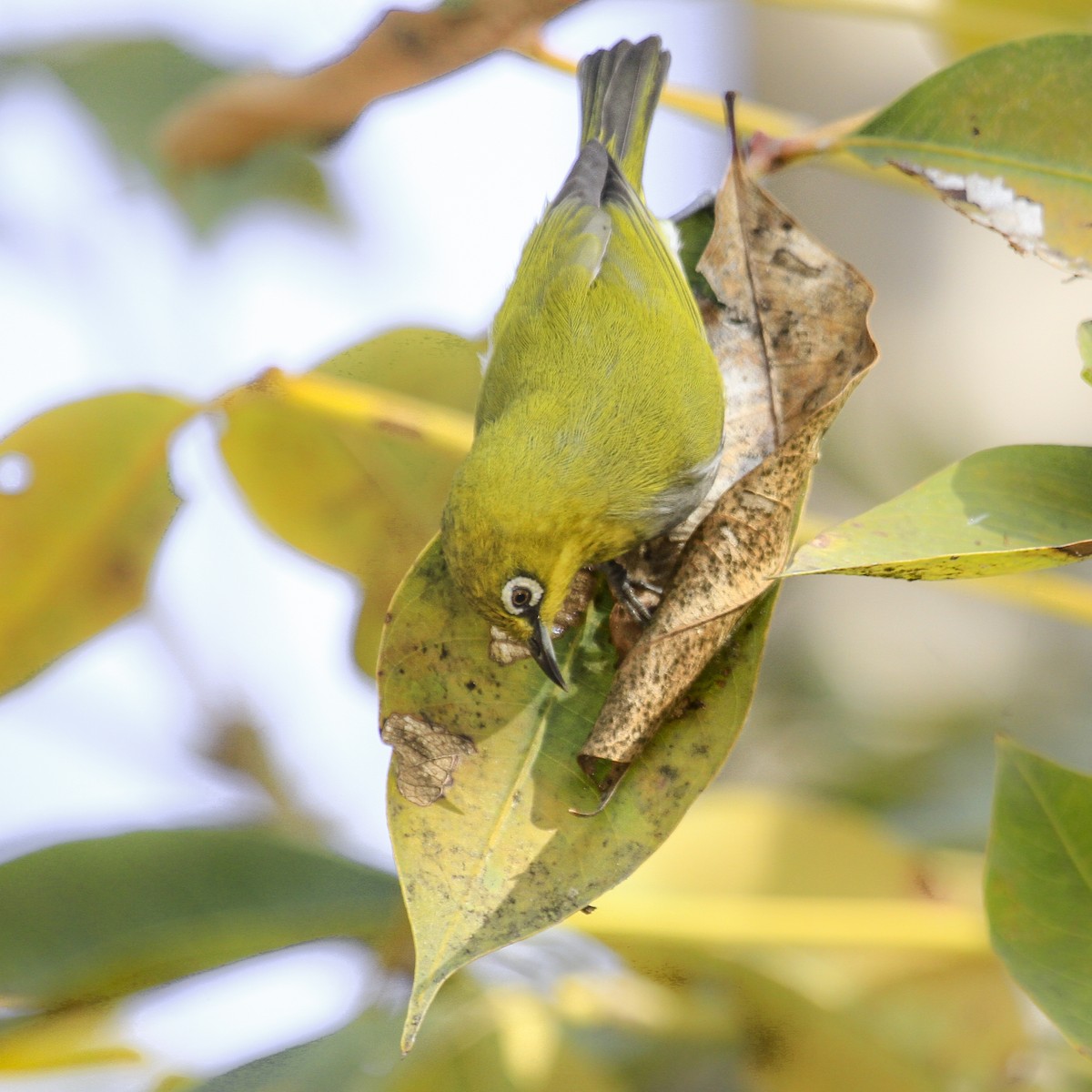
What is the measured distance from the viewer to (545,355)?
8.61ft

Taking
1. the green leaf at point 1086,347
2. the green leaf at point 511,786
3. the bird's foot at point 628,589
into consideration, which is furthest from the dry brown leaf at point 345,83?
the green leaf at point 1086,347

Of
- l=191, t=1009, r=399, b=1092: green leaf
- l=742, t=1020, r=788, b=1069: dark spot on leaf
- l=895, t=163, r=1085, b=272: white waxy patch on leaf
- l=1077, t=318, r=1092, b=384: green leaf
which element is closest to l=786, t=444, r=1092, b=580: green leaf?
l=1077, t=318, r=1092, b=384: green leaf

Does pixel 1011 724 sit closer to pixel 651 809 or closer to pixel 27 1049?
pixel 651 809

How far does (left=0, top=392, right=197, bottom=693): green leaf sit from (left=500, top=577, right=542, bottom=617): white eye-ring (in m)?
0.68

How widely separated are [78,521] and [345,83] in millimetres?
1051

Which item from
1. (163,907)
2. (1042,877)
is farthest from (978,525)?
(163,907)

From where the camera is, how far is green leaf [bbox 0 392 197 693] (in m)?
2.11

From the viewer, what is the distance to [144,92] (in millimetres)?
3857

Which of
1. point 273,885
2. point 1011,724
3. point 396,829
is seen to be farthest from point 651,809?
point 1011,724

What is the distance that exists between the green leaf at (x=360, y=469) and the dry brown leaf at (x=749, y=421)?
45 centimetres

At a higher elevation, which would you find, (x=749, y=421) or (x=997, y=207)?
(x=997, y=207)

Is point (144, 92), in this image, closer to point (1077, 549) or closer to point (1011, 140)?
point (1011, 140)

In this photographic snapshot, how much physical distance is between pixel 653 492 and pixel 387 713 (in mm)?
1073

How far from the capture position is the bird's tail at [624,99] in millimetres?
3061
